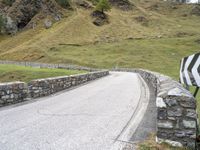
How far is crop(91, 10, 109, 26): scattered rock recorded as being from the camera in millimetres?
92113

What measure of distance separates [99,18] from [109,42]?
2049 cm

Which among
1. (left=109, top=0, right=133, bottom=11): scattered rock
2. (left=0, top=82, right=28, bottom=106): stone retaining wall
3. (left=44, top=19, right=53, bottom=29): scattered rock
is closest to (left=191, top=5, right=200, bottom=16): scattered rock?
(left=109, top=0, right=133, bottom=11): scattered rock

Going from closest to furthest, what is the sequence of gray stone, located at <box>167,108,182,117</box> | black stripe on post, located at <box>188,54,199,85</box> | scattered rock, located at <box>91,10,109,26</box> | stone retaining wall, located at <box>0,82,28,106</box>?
gray stone, located at <box>167,108,182,117</box> → black stripe on post, located at <box>188,54,199,85</box> → stone retaining wall, located at <box>0,82,28,106</box> → scattered rock, located at <box>91,10,109,26</box>

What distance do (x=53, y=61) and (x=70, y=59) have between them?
11.7ft

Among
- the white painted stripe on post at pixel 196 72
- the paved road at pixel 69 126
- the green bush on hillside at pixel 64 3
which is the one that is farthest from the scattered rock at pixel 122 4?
the white painted stripe on post at pixel 196 72

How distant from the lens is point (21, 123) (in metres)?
7.93

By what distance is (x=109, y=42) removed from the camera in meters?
77.4

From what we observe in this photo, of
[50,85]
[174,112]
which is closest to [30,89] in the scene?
[50,85]

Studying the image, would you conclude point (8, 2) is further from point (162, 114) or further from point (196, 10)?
point (162, 114)

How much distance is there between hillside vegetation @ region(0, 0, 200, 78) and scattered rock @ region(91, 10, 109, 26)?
1.64m

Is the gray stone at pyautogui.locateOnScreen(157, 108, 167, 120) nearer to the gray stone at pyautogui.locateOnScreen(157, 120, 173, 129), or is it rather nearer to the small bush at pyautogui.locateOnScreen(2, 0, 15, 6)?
the gray stone at pyautogui.locateOnScreen(157, 120, 173, 129)

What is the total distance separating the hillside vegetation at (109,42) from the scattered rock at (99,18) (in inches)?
64.7

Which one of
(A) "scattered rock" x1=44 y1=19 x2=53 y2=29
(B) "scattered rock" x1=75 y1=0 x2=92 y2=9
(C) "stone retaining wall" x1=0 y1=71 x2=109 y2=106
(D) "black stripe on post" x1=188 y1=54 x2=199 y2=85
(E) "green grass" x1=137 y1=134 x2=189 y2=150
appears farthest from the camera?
(B) "scattered rock" x1=75 y1=0 x2=92 y2=9

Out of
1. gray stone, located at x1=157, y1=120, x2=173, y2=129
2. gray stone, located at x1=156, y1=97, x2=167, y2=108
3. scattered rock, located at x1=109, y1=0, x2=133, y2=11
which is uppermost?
scattered rock, located at x1=109, y1=0, x2=133, y2=11
